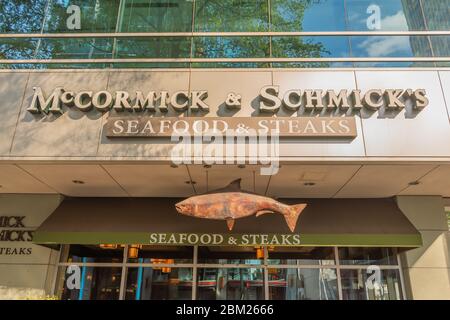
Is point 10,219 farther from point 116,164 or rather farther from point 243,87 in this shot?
point 243,87

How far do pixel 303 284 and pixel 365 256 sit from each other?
171cm

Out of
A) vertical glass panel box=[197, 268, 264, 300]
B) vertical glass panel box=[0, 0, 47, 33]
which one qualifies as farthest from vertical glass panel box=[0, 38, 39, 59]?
vertical glass panel box=[197, 268, 264, 300]

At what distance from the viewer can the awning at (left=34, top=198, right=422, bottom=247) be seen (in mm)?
7828

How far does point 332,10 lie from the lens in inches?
321

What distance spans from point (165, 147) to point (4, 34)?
5150mm

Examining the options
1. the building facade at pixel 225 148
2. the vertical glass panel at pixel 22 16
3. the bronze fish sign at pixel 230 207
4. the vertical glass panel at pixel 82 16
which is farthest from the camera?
the vertical glass panel at pixel 22 16

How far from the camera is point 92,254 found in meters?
9.01

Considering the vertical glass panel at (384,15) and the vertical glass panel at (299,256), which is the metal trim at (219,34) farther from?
the vertical glass panel at (299,256)

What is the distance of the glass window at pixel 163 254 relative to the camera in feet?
29.4

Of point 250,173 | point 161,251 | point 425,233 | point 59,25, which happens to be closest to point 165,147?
point 250,173

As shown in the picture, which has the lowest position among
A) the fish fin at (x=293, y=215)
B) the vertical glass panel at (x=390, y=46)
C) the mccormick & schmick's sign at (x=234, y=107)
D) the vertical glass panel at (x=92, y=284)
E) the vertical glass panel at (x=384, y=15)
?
the vertical glass panel at (x=92, y=284)

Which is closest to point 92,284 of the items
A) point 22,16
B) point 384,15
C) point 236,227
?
point 236,227

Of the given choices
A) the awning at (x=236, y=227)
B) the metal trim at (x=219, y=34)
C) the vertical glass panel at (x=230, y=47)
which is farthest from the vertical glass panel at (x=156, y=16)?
the awning at (x=236, y=227)

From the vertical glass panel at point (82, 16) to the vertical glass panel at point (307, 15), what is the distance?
12.6 ft
